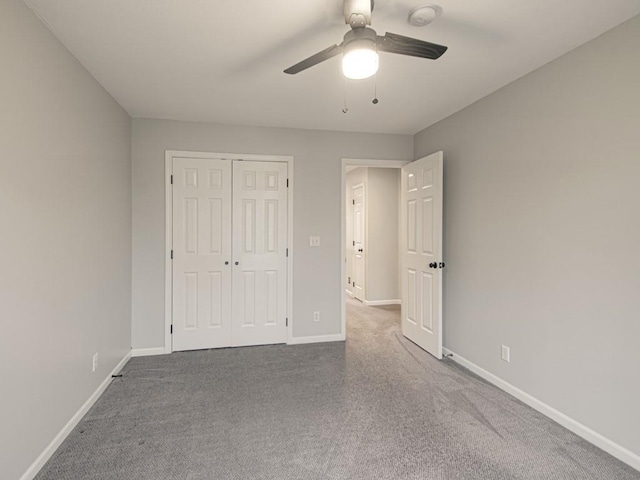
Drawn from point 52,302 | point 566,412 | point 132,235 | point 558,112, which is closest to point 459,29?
point 558,112

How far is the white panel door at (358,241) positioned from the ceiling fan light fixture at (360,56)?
4.45 m

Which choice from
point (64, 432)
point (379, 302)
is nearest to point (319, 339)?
point (379, 302)

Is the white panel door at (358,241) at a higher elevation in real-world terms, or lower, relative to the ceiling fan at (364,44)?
lower

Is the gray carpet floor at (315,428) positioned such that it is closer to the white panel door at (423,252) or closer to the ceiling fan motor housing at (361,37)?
the white panel door at (423,252)

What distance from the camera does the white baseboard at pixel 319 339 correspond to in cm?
Result: 385

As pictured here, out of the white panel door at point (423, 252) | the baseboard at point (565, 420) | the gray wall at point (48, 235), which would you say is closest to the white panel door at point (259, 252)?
the gray wall at point (48, 235)

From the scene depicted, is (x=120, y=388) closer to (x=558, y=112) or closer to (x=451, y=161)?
(x=451, y=161)

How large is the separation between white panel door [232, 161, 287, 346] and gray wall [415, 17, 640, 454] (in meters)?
1.89

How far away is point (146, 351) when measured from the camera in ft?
11.5

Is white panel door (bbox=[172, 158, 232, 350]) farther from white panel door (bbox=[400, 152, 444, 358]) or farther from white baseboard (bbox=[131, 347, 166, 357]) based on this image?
white panel door (bbox=[400, 152, 444, 358])

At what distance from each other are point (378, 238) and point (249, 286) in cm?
284

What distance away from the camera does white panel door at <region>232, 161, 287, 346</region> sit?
3.72m

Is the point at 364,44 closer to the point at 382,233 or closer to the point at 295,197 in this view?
the point at 295,197

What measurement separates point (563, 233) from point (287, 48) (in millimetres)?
2150
